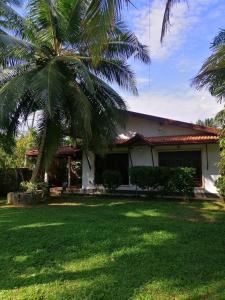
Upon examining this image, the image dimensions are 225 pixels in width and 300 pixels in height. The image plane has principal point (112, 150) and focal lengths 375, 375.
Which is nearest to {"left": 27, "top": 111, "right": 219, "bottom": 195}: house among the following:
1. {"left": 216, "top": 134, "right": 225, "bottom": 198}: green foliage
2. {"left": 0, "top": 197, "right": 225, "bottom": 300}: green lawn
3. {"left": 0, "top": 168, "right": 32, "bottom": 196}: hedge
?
{"left": 0, "top": 168, "right": 32, "bottom": 196}: hedge

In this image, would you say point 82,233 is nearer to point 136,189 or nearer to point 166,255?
point 166,255

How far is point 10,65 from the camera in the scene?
605 inches

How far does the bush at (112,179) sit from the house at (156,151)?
41.8 inches

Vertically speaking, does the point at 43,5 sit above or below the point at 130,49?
above

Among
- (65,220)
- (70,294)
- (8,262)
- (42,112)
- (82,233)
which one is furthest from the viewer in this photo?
(42,112)

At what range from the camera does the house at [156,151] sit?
17.6 metres

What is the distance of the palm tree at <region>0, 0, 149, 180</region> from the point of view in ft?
46.3

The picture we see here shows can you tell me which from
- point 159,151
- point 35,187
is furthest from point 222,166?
point 35,187

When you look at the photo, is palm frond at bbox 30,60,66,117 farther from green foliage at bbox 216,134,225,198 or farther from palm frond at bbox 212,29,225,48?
green foliage at bbox 216,134,225,198

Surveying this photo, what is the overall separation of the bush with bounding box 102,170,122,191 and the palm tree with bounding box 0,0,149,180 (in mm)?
1937

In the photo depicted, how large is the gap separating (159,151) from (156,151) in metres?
0.15

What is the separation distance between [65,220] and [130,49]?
9.11 m

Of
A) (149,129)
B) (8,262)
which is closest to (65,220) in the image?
(8,262)

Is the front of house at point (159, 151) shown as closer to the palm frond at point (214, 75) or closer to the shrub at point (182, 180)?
the shrub at point (182, 180)
